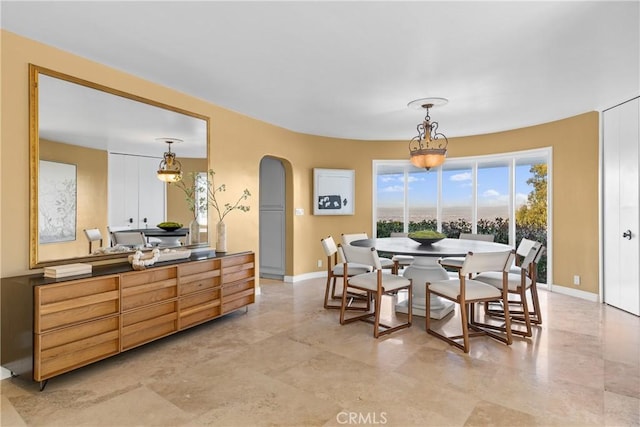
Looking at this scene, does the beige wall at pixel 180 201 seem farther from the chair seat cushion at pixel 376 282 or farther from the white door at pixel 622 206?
the white door at pixel 622 206

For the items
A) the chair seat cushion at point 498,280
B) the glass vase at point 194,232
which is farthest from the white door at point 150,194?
the chair seat cushion at point 498,280

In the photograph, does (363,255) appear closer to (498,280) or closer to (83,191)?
(498,280)

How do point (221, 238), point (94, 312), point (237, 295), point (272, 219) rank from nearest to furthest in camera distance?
1. point (94, 312)
2. point (237, 295)
3. point (221, 238)
4. point (272, 219)

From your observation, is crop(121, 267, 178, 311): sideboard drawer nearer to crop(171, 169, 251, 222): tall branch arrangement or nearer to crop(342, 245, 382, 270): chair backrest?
crop(171, 169, 251, 222): tall branch arrangement

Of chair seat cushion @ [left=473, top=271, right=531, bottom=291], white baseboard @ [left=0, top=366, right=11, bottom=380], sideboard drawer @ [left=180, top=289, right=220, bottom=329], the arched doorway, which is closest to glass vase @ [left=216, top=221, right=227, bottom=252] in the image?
sideboard drawer @ [left=180, top=289, right=220, bottom=329]

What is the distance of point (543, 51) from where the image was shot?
280 cm

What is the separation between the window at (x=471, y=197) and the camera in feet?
18.0

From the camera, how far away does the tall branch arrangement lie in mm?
3838

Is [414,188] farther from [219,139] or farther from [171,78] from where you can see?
[171,78]

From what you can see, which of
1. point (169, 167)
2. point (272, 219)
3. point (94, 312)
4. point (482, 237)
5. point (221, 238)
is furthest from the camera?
point (272, 219)

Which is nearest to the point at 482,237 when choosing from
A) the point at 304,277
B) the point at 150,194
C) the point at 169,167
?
the point at 304,277

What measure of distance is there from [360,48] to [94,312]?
2794 mm

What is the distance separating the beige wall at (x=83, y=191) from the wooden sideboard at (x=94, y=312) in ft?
0.82

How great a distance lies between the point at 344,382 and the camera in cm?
245
